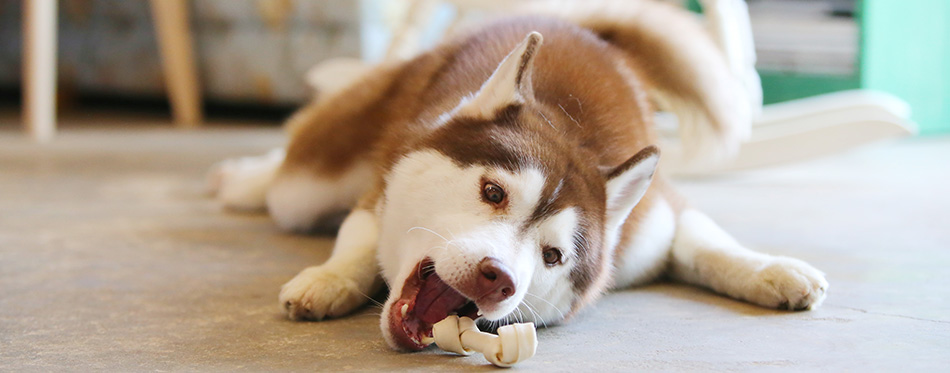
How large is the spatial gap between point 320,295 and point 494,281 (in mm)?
433

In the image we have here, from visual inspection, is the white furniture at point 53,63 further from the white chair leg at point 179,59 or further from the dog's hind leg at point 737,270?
the dog's hind leg at point 737,270

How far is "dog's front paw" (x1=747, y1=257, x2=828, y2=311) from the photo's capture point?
5.17 feet

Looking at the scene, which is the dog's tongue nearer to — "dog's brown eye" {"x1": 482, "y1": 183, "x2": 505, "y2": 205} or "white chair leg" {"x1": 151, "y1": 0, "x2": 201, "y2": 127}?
"dog's brown eye" {"x1": 482, "y1": 183, "x2": 505, "y2": 205}

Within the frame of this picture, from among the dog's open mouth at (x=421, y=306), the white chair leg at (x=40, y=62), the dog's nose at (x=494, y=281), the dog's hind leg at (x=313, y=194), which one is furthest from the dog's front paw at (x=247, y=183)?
the white chair leg at (x=40, y=62)

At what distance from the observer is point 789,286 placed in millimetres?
1581

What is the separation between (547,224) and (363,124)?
904mm

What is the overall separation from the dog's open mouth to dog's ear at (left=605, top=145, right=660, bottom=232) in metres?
Result: 0.31

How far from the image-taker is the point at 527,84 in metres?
1.48

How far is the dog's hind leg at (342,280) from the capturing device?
152 centimetres

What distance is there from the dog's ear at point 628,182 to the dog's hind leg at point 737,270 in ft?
1.04

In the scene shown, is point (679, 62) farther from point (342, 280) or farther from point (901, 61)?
point (901, 61)

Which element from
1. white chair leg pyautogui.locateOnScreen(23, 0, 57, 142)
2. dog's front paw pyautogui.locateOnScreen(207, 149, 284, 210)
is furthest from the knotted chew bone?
white chair leg pyautogui.locateOnScreen(23, 0, 57, 142)

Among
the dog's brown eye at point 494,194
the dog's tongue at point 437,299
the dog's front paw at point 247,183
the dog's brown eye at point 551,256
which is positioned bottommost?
the dog's front paw at point 247,183

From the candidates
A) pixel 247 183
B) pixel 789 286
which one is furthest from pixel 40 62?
pixel 789 286
